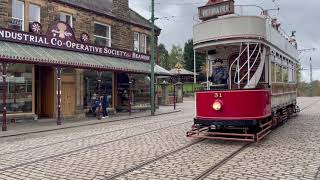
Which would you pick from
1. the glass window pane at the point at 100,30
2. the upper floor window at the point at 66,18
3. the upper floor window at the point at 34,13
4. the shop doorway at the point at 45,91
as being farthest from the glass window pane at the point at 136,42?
the upper floor window at the point at 34,13

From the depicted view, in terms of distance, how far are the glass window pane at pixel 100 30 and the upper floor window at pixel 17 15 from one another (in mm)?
6491

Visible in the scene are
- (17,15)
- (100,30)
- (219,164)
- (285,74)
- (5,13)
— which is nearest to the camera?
(219,164)

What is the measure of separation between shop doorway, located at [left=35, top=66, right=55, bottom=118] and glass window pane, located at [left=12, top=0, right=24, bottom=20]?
126 inches

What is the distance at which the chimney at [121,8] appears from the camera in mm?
30328

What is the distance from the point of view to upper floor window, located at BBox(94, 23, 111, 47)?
27766mm

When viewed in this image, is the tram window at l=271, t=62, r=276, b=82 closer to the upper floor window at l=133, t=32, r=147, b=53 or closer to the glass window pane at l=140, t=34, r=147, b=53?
the upper floor window at l=133, t=32, r=147, b=53

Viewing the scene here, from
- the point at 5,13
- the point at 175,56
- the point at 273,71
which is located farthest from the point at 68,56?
the point at 175,56

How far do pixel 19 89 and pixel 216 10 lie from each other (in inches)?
469

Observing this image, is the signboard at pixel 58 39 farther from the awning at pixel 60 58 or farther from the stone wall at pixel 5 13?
the stone wall at pixel 5 13

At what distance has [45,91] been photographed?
2408 cm

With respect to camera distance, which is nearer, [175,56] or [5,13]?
[5,13]

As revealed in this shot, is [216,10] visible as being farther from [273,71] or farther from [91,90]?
[91,90]

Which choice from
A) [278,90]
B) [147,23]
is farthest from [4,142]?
[147,23]

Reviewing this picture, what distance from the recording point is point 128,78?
2891cm
